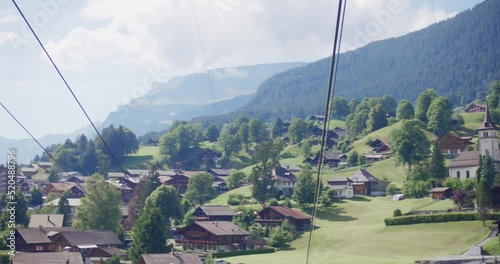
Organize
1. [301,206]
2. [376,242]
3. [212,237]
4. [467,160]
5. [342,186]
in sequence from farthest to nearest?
[342,186]
[467,160]
[301,206]
[212,237]
[376,242]

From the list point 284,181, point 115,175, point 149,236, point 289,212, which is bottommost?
point 149,236

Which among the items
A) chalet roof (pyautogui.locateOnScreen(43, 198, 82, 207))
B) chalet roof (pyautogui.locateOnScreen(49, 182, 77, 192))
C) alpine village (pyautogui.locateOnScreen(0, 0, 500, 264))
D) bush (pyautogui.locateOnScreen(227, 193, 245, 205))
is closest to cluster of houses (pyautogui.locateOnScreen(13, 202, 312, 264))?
alpine village (pyautogui.locateOnScreen(0, 0, 500, 264))

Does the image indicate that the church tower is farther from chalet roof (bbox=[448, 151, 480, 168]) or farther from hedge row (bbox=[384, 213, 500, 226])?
hedge row (bbox=[384, 213, 500, 226])

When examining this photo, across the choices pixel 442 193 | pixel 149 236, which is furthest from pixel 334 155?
pixel 149 236

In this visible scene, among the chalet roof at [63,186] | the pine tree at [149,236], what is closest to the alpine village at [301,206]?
the pine tree at [149,236]

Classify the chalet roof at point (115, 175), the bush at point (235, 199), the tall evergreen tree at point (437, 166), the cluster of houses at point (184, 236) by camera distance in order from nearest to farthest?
the cluster of houses at point (184, 236)
the tall evergreen tree at point (437, 166)
the bush at point (235, 199)
the chalet roof at point (115, 175)

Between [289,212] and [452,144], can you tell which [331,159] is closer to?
[452,144]

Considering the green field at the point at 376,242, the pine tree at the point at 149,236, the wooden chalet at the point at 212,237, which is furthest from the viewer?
the wooden chalet at the point at 212,237

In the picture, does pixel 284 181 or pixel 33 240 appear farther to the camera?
pixel 284 181

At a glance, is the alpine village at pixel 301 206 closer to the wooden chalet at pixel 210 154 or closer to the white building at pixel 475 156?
the white building at pixel 475 156
